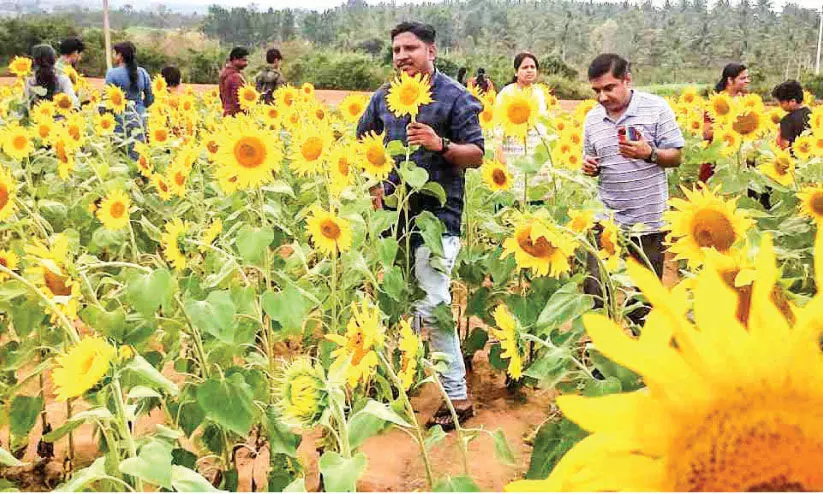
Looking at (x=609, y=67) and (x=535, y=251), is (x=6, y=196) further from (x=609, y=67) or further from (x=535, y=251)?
(x=609, y=67)

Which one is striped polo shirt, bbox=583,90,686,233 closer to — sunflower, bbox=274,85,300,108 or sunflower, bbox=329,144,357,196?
sunflower, bbox=329,144,357,196

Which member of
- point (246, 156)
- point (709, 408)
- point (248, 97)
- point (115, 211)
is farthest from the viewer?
point (248, 97)

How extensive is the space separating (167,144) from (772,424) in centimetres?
477

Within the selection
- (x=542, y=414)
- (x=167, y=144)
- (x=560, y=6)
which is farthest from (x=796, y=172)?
(x=560, y=6)

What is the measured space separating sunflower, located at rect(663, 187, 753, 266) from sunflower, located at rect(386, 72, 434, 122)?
3.89ft

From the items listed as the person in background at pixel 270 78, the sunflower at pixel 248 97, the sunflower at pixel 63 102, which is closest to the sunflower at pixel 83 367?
the sunflower at pixel 63 102

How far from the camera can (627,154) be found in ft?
9.77

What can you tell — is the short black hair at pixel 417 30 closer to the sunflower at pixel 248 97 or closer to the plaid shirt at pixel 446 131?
the plaid shirt at pixel 446 131

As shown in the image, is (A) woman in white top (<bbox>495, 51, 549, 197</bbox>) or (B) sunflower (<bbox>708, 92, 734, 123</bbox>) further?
Result: (B) sunflower (<bbox>708, 92, 734, 123</bbox>)

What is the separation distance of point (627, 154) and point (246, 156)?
1340 millimetres

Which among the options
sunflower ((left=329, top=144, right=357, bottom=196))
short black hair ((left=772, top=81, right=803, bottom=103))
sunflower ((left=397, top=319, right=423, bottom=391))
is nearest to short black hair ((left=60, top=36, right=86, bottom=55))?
sunflower ((left=329, top=144, right=357, bottom=196))

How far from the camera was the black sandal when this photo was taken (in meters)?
2.93

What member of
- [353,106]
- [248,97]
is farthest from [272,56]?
[353,106]

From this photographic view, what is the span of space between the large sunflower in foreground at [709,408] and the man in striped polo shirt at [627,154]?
264 centimetres
